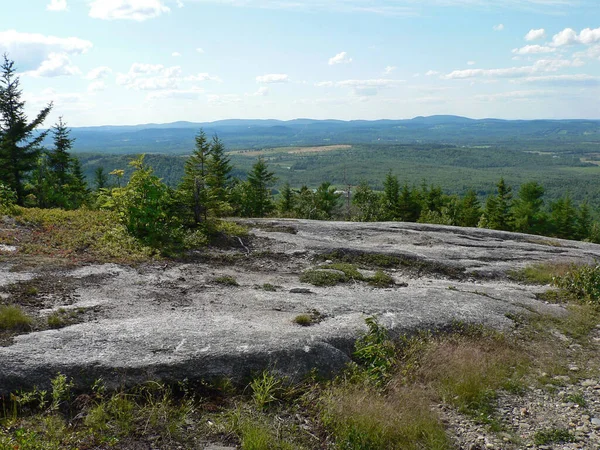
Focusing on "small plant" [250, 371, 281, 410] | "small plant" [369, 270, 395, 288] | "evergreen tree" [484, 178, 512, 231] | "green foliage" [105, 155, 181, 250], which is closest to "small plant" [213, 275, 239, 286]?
"green foliage" [105, 155, 181, 250]

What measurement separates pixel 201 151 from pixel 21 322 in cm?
3076

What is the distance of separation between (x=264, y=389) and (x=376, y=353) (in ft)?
9.75

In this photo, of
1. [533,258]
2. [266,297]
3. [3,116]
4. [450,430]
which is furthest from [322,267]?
[3,116]

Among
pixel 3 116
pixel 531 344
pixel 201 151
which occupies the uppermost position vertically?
pixel 3 116

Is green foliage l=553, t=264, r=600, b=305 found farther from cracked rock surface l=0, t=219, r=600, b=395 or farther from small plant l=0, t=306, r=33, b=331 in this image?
small plant l=0, t=306, r=33, b=331

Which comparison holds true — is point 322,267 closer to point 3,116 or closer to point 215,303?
point 215,303

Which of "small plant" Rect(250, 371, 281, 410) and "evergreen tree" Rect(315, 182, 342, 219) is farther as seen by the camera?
"evergreen tree" Rect(315, 182, 342, 219)

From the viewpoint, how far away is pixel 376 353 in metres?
10.4

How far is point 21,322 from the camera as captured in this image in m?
9.66

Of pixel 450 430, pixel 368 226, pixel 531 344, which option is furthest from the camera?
pixel 368 226

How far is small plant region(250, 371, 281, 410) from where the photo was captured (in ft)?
27.8

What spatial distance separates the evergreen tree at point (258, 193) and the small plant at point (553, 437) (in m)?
47.6

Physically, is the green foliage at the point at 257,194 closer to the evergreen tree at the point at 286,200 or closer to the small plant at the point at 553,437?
the evergreen tree at the point at 286,200

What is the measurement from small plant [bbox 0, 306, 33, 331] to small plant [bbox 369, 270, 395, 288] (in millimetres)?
10718
